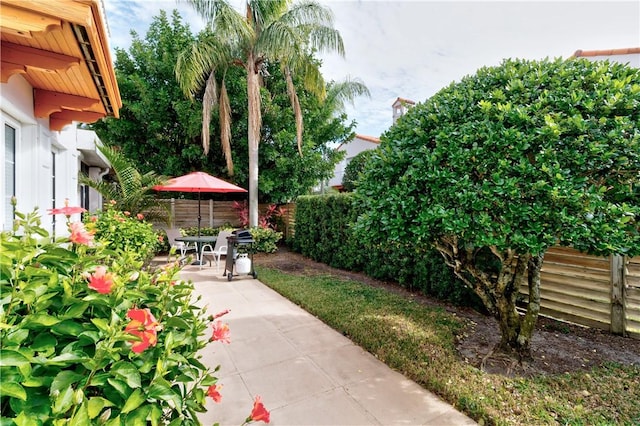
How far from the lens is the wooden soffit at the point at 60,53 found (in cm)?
207

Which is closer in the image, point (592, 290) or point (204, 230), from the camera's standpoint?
point (592, 290)

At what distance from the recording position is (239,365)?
11.9 feet

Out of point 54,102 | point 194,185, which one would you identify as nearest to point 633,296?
point 54,102

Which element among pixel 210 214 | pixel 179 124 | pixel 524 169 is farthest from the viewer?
pixel 210 214

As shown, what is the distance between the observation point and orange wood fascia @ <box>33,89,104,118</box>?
4059 millimetres

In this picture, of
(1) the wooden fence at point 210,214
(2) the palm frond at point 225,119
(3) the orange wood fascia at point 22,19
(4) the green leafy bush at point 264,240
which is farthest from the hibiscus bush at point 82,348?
(1) the wooden fence at point 210,214

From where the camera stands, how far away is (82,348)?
3.68ft

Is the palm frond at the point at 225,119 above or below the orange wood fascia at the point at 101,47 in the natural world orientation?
above

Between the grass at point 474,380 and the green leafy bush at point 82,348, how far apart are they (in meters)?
2.58

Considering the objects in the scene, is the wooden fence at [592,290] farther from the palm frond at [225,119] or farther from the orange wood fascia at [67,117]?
the palm frond at [225,119]

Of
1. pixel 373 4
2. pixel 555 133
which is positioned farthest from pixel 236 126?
pixel 555 133

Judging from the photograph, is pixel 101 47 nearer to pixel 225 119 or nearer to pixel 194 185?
pixel 194 185

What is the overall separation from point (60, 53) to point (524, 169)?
4.29m

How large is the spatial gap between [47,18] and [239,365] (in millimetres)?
3467
